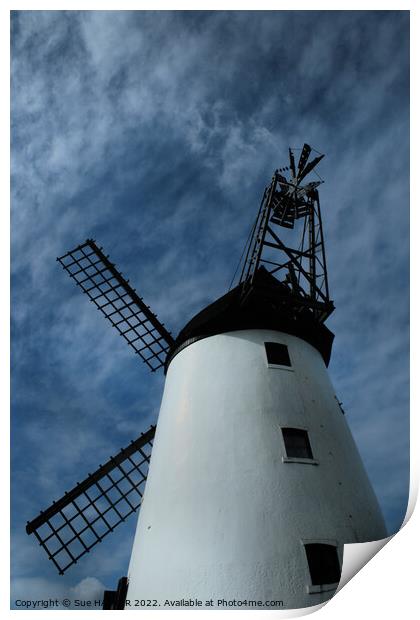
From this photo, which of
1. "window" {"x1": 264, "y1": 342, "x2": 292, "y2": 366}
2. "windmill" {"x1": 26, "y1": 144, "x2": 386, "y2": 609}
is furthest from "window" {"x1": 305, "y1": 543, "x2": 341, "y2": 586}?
"window" {"x1": 264, "y1": 342, "x2": 292, "y2": 366}

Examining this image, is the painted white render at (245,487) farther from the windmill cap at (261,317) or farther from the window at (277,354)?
the windmill cap at (261,317)

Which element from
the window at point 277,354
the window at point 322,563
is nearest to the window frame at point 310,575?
the window at point 322,563

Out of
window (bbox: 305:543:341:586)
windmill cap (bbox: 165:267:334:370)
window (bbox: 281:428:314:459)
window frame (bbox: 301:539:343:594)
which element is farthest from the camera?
windmill cap (bbox: 165:267:334:370)

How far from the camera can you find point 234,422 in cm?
743

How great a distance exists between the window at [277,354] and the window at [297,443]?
1680 mm

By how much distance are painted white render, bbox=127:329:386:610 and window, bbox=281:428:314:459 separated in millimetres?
110

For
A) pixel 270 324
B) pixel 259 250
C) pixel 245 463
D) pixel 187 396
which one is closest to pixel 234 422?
pixel 245 463

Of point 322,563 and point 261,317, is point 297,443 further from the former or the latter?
point 261,317

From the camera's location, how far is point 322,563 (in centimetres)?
580

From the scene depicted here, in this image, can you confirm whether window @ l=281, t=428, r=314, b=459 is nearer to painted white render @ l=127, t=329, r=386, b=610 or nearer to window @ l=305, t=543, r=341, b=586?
painted white render @ l=127, t=329, r=386, b=610

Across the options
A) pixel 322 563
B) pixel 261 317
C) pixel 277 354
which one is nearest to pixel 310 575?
pixel 322 563

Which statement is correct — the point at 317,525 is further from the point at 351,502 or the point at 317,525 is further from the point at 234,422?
the point at 234,422

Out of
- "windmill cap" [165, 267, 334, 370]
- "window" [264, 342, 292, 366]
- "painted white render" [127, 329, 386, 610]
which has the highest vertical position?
"windmill cap" [165, 267, 334, 370]

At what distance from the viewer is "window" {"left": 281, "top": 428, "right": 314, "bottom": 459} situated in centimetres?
712
